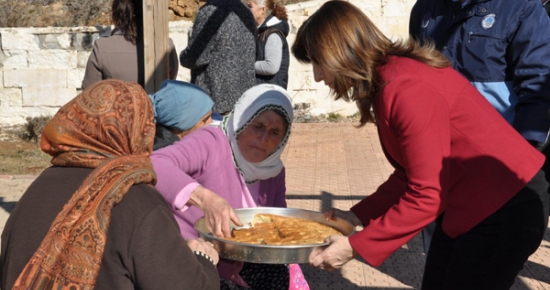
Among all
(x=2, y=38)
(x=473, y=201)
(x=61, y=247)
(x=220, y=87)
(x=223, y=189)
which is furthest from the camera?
(x=2, y=38)

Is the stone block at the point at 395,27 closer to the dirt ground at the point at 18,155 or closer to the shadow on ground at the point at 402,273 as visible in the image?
the dirt ground at the point at 18,155

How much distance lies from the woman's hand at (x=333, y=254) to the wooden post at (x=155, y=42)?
2.94 m

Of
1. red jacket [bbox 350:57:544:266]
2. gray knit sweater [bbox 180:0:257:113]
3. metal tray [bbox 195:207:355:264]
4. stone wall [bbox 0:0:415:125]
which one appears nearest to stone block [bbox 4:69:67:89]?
stone wall [bbox 0:0:415:125]

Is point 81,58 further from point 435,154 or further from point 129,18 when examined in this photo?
point 435,154

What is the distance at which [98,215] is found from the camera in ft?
7.79

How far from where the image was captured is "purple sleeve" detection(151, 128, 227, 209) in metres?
3.02

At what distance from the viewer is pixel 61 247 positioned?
7.80 ft

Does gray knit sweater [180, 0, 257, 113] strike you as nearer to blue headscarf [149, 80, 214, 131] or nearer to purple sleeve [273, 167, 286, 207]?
blue headscarf [149, 80, 214, 131]

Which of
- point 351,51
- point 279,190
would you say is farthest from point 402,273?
point 351,51

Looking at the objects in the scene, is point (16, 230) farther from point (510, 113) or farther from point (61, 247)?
point (510, 113)

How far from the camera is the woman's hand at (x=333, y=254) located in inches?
106

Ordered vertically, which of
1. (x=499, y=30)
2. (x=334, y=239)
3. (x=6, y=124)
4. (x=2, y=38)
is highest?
(x=499, y=30)

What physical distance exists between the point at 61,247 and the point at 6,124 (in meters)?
10.4

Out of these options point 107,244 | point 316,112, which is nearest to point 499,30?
point 107,244
